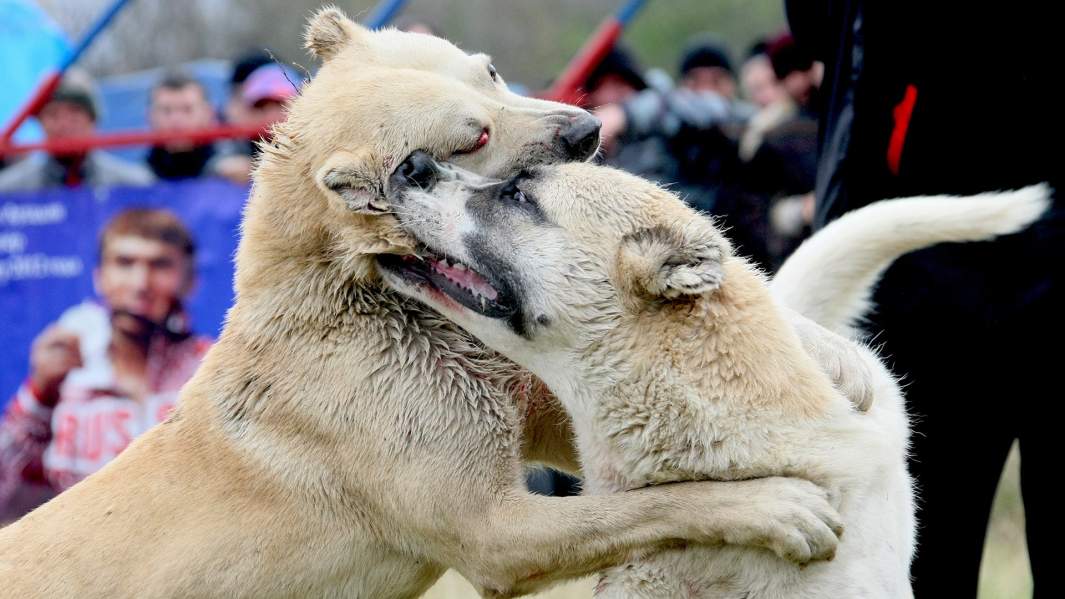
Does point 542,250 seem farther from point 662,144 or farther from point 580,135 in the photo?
point 662,144

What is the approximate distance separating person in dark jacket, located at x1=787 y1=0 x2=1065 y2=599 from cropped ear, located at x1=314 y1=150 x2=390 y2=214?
161 centimetres

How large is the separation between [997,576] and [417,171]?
12.1 feet

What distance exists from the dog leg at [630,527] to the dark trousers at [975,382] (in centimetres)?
119

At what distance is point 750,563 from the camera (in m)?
2.98

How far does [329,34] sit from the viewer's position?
3.79 metres

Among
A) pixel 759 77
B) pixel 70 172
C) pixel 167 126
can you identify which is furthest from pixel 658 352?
pixel 759 77

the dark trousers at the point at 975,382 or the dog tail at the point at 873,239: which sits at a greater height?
the dog tail at the point at 873,239

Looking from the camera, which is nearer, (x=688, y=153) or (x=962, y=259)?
(x=962, y=259)

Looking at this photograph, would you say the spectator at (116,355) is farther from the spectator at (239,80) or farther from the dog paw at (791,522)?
the dog paw at (791,522)

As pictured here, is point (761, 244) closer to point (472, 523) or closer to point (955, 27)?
point (955, 27)

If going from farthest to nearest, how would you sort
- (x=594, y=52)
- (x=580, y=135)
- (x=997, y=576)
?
(x=594, y=52)
(x=997, y=576)
(x=580, y=135)

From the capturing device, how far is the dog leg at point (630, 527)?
2879mm

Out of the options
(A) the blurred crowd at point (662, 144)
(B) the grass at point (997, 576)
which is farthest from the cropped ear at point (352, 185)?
(A) the blurred crowd at point (662, 144)

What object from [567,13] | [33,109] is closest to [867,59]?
[33,109]
